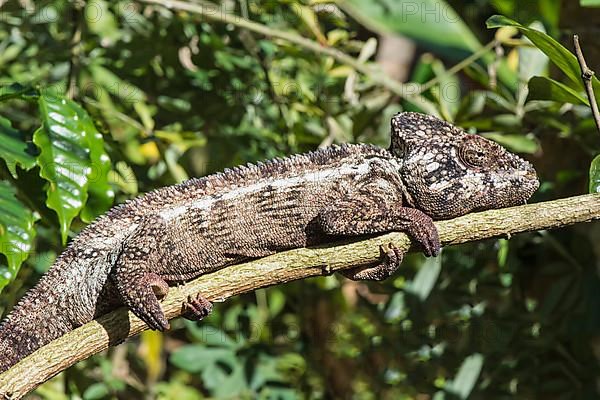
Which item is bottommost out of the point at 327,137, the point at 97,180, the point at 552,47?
the point at 327,137

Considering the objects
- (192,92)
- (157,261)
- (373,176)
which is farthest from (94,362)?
(373,176)

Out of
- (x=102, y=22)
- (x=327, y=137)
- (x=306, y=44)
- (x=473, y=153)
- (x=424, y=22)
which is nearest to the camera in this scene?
(x=473, y=153)

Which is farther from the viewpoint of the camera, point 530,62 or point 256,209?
point 530,62

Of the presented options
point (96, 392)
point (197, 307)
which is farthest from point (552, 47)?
point (96, 392)

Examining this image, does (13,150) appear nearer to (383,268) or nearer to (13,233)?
(13,233)

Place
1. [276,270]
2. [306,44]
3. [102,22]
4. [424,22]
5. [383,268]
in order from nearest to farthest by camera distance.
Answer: [276,270], [383,268], [306,44], [424,22], [102,22]

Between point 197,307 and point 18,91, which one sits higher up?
point 18,91
